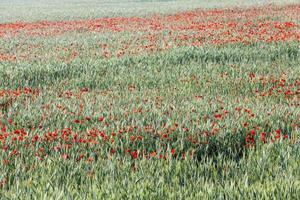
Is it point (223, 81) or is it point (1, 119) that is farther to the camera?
point (223, 81)

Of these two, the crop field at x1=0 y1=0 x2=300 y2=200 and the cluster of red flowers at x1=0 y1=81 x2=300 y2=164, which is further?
the cluster of red flowers at x1=0 y1=81 x2=300 y2=164

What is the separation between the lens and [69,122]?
22.8 ft

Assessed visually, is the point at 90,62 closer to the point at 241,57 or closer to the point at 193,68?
the point at 193,68

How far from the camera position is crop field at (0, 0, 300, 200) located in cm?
442

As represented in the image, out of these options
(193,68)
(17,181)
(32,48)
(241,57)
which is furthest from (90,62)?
(17,181)

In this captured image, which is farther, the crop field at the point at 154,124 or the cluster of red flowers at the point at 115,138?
the cluster of red flowers at the point at 115,138

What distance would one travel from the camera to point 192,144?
584 centimetres

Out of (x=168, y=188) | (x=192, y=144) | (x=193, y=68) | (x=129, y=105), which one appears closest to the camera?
(x=168, y=188)

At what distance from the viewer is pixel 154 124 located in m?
6.55

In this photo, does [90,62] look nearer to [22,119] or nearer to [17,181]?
[22,119]

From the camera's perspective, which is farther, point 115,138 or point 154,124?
point 154,124

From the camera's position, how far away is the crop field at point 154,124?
4422 millimetres

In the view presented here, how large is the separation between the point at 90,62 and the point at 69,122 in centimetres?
613

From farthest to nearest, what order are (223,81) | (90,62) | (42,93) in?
(90,62) → (223,81) → (42,93)
